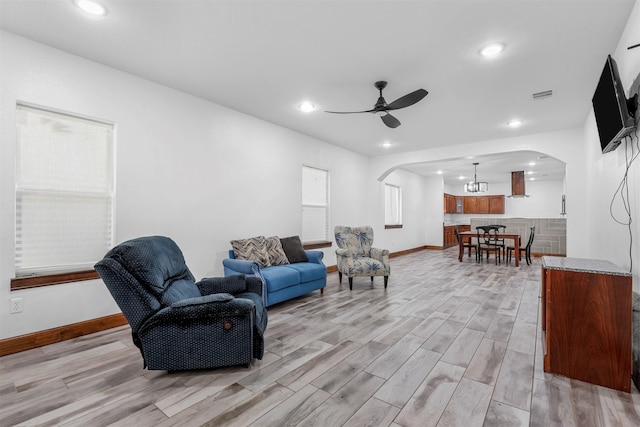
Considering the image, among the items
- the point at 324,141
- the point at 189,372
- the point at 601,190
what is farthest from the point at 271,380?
the point at 324,141

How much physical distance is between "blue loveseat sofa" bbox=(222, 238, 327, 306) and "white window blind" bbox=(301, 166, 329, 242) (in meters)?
1.00

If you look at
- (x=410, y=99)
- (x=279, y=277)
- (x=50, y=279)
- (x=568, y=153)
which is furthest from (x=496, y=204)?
(x=50, y=279)

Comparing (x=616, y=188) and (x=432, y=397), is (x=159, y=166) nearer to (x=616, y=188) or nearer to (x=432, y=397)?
(x=432, y=397)

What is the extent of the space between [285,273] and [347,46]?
2655 millimetres

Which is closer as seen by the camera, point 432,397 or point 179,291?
point 432,397

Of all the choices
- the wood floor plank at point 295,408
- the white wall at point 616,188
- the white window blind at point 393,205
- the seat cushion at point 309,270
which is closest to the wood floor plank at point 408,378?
the wood floor plank at point 295,408

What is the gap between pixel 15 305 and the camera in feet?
8.64

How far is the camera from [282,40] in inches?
106

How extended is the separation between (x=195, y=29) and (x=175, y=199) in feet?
6.30

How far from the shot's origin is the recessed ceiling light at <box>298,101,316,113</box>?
412 cm

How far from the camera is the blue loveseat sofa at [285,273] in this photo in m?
3.69

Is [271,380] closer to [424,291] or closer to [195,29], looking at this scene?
[195,29]

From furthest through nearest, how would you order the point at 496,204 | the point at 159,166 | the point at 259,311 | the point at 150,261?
the point at 496,204 < the point at 159,166 < the point at 259,311 < the point at 150,261

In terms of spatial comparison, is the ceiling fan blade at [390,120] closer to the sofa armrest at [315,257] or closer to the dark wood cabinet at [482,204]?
the sofa armrest at [315,257]
